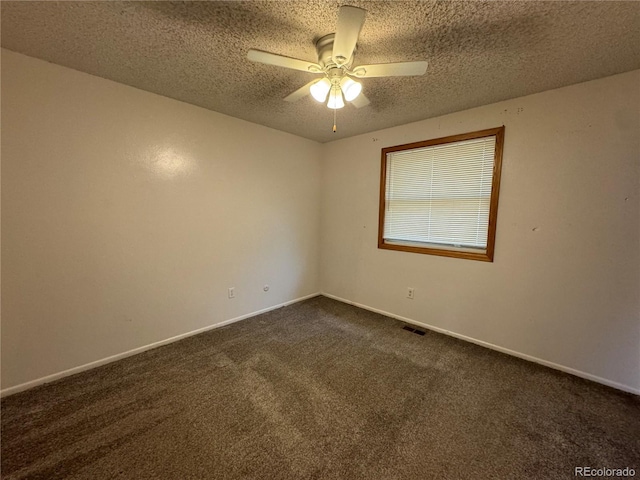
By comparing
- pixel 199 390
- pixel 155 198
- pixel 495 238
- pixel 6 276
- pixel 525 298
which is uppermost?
pixel 155 198

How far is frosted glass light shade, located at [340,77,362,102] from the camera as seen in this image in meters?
1.61

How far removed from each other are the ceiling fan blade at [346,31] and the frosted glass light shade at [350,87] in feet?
0.42

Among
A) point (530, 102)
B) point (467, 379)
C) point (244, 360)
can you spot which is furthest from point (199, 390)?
point (530, 102)

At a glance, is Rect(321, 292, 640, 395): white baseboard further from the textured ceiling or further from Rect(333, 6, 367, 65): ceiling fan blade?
Rect(333, 6, 367, 65): ceiling fan blade

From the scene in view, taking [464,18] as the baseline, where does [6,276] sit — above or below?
below

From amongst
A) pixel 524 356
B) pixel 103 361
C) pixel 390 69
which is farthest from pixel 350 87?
pixel 103 361

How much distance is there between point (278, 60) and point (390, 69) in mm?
656

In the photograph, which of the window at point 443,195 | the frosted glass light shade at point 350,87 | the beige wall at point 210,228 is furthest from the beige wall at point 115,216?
the frosted glass light shade at point 350,87

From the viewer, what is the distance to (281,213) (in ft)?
11.4

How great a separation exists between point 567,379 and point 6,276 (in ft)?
14.0

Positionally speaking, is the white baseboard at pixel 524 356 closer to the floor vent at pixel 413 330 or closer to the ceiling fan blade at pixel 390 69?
the floor vent at pixel 413 330

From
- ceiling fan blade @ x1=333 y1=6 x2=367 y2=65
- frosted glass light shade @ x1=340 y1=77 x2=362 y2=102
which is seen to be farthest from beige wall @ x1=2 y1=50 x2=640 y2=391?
ceiling fan blade @ x1=333 y1=6 x2=367 y2=65

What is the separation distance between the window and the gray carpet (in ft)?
3.72

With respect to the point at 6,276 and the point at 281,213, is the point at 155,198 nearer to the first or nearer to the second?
the point at 6,276
